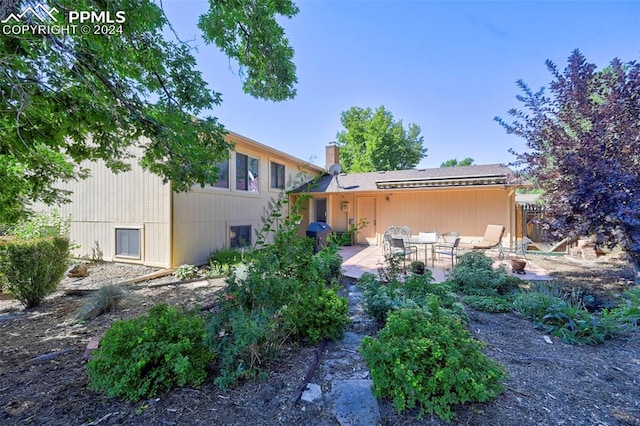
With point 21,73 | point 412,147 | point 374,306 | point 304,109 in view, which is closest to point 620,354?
point 374,306

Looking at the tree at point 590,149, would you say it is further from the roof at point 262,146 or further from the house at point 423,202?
the roof at point 262,146

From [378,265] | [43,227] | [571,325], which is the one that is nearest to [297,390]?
[571,325]

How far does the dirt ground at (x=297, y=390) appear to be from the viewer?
6.43 ft

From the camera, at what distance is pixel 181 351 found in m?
2.29

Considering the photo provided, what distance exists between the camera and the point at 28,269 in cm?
485

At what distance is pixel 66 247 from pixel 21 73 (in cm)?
385

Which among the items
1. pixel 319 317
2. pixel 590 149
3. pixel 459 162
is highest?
pixel 459 162

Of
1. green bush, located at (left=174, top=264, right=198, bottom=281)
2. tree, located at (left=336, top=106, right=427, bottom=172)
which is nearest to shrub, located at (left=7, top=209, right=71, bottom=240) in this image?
green bush, located at (left=174, top=264, right=198, bottom=281)

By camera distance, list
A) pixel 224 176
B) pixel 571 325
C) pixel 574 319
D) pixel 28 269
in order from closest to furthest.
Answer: pixel 571 325
pixel 574 319
pixel 28 269
pixel 224 176

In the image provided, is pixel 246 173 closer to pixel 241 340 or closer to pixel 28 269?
pixel 28 269

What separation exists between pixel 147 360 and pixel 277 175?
394 inches

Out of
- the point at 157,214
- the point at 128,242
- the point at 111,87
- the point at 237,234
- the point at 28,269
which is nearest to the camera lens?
the point at 111,87

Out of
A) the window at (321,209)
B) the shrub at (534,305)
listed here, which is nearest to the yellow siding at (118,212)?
the window at (321,209)

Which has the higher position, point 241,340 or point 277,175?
point 277,175
